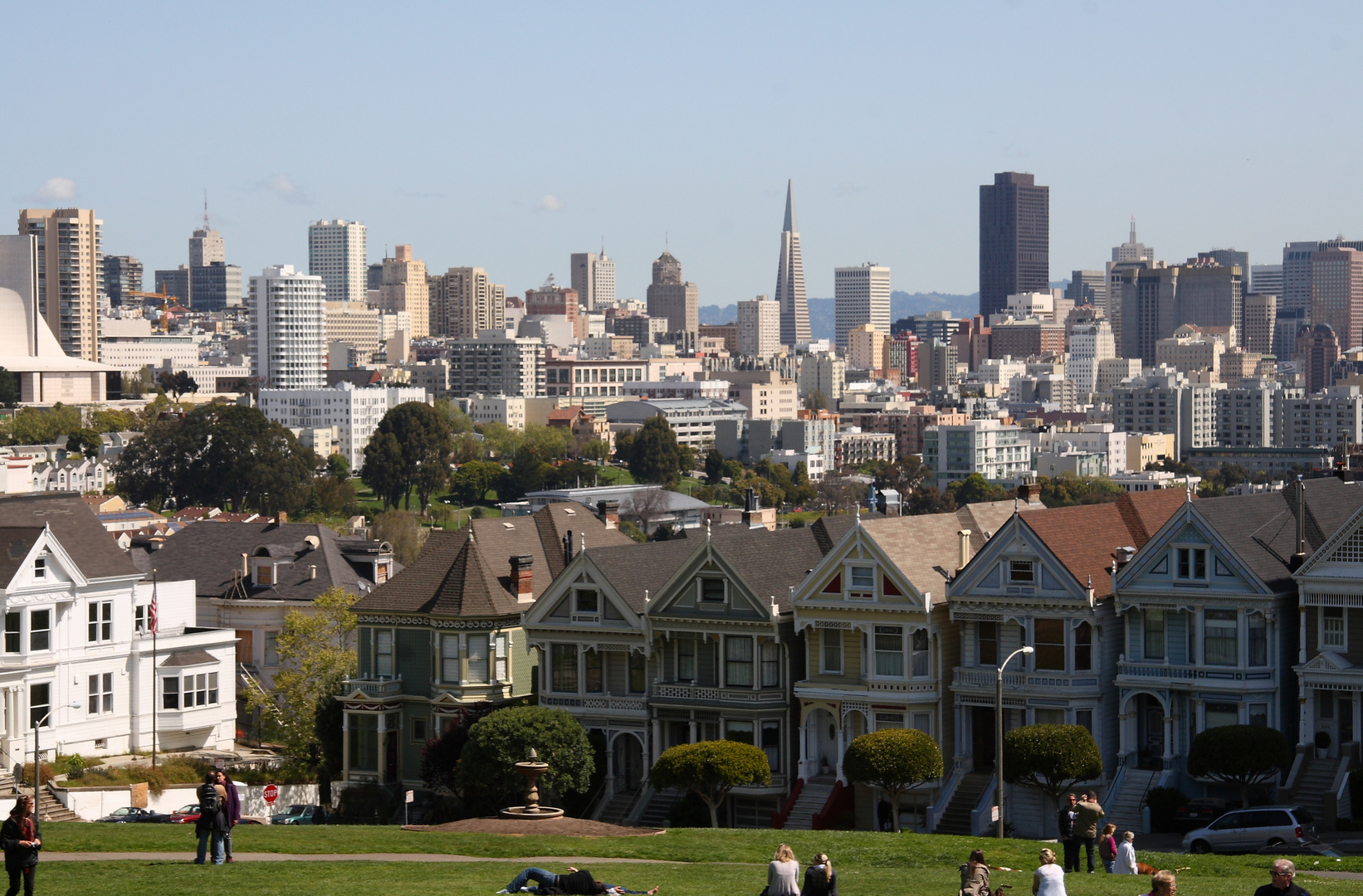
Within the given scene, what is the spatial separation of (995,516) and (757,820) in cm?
1114

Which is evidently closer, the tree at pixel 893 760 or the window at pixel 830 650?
the tree at pixel 893 760

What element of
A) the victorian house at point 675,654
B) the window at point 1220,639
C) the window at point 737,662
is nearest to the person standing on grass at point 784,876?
the window at point 1220,639

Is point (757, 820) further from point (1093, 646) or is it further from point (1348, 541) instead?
point (1348, 541)

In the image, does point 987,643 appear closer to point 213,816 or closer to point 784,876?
point 213,816

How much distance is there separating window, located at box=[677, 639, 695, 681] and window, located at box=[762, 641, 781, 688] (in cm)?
201

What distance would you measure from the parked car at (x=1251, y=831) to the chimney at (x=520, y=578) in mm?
21273

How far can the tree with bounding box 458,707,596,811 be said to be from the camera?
55.4m

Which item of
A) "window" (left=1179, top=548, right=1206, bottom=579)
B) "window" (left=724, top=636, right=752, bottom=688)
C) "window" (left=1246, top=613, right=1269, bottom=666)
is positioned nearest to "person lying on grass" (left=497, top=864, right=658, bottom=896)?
"window" (left=1179, top=548, right=1206, bottom=579)

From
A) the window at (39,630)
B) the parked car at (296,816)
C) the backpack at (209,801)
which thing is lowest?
the parked car at (296,816)

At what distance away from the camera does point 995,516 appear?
60.9m

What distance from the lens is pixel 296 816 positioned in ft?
199

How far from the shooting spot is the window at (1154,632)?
52.5 m

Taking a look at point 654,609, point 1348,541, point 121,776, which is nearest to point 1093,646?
point 1348,541

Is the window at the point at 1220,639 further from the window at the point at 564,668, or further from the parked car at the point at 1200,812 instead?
the window at the point at 564,668
